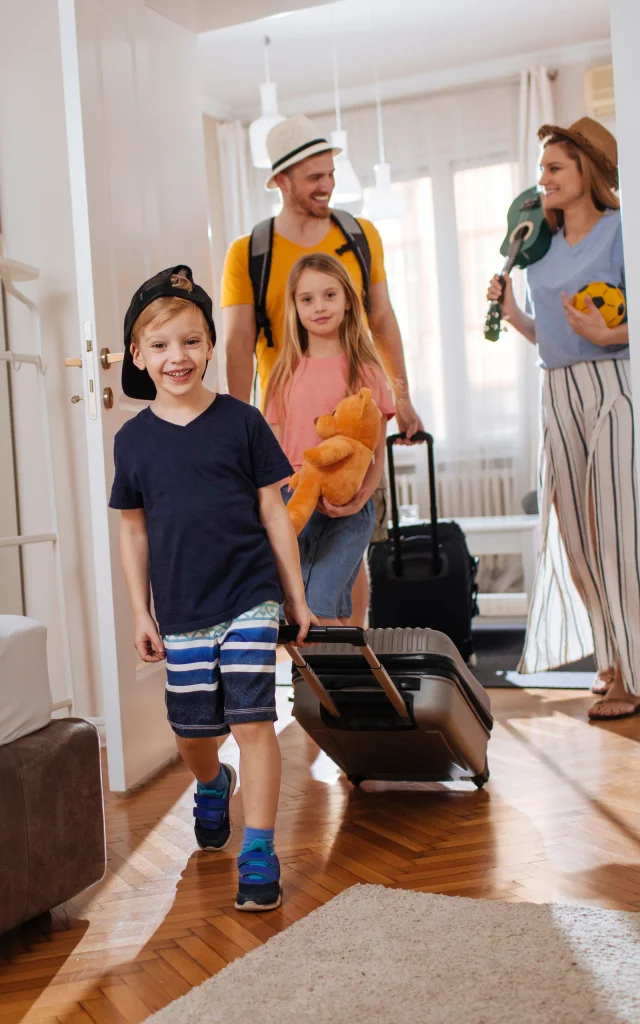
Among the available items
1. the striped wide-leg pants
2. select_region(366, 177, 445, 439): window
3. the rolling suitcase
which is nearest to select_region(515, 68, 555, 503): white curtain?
select_region(366, 177, 445, 439): window

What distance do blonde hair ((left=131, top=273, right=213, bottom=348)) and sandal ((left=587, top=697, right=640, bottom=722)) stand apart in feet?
5.87

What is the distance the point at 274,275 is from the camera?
2834 millimetres

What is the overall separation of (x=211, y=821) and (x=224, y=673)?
0.42 metres

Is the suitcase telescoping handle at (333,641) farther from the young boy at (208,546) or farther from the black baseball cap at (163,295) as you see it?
the black baseball cap at (163,295)

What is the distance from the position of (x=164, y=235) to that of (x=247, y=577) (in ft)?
5.03

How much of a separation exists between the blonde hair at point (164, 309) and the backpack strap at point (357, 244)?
1.07 m

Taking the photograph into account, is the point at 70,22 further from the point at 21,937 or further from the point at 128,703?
the point at 21,937

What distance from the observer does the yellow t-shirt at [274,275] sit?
2832mm

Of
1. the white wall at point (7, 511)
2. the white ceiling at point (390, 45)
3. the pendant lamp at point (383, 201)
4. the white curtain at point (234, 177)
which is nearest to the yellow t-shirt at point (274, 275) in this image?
the white wall at point (7, 511)

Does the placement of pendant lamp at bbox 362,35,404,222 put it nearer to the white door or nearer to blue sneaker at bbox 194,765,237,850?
the white door

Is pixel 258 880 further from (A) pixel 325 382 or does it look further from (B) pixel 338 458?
(A) pixel 325 382

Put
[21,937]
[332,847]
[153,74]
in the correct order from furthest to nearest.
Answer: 1. [153,74]
2. [332,847]
3. [21,937]

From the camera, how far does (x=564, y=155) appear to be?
121 inches

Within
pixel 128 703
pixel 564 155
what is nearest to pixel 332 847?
pixel 128 703
